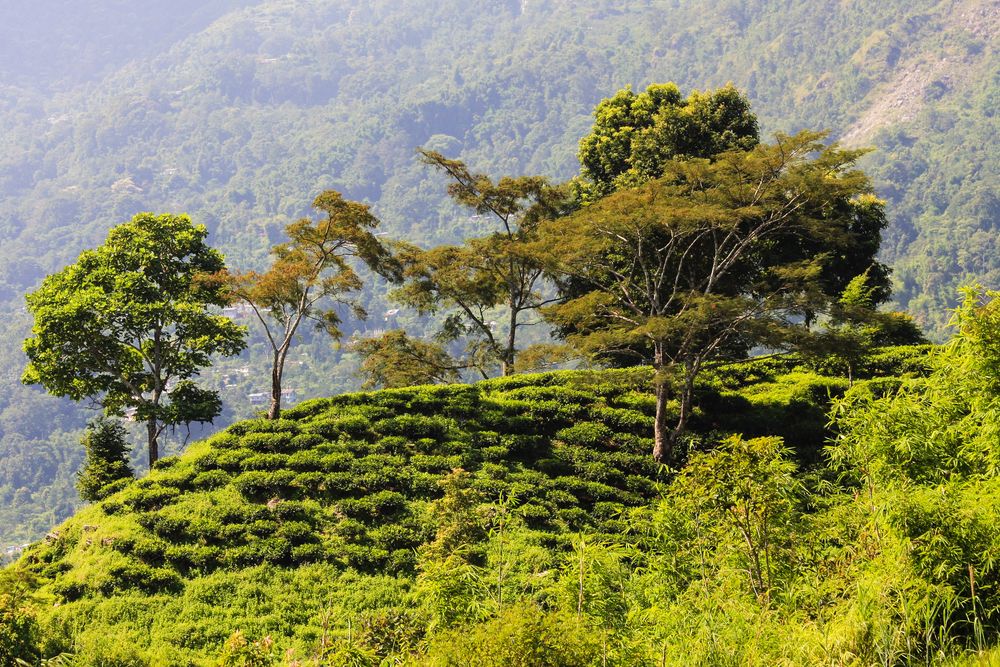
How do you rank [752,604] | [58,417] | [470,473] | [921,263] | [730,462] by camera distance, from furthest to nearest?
[58,417] < [921,263] < [470,473] < [730,462] < [752,604]

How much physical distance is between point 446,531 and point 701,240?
548 inches

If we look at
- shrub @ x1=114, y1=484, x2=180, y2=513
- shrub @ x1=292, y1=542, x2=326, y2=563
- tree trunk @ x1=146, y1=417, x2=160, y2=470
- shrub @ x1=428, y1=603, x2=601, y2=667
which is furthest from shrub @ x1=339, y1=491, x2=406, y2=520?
shrub @ x1=428, y1=603, x2=601, y2=667

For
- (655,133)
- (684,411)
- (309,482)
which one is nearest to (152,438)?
(309,482)

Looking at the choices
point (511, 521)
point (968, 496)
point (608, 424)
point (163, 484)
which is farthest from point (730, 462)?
point (163, 484)

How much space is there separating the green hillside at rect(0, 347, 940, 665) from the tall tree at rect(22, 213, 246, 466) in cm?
418

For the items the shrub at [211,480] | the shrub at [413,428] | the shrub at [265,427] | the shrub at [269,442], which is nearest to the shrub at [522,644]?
the shrub at [211,480]

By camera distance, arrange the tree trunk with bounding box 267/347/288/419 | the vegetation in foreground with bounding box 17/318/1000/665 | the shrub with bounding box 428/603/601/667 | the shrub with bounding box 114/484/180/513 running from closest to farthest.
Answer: the shrub with bounding box 428/603/601/667 < the vegetation in foreground with bounding box 17/318/1000/665 < the shrub with bounding box 114/484/180/513 < the tree trunk with bounding box 267/347/288/419

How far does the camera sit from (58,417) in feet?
490

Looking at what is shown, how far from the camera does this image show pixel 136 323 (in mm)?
23875

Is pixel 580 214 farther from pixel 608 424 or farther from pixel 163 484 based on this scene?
pixel 163 484

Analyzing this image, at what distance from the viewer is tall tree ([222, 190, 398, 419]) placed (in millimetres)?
22609

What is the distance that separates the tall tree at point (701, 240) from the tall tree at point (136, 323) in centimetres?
1069

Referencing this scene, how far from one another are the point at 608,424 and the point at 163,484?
11.1 m

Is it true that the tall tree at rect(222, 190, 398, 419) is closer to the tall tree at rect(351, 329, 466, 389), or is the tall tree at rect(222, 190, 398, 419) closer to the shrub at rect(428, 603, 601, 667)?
the tall tree at rect(351, 329, 466, 389)
